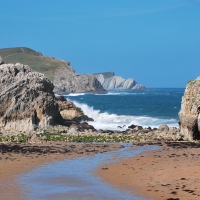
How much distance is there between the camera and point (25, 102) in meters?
45.3

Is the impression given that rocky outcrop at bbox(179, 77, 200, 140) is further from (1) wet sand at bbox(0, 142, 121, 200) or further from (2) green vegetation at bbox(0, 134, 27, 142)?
(2) green vegetation at bbox(0, 134, 27, 142)

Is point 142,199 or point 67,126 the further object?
A: point 67,126

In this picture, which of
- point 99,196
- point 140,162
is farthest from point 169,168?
point 99,196

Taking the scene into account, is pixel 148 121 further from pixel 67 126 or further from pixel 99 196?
pixel 99 196

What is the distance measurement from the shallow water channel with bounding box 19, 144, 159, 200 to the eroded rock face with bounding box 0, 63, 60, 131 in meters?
17.6

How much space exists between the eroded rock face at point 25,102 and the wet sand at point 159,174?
17.1 m

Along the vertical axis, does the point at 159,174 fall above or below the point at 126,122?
below

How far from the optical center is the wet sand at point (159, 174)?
18781 millimetres

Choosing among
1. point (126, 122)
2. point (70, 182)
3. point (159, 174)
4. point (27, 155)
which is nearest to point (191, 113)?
point (27, 155)

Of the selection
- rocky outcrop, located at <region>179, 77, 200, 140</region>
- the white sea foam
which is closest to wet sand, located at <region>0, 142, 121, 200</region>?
rocky outcrop, located at <region>179, 77, 200, 140</region>

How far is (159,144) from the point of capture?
114 feet

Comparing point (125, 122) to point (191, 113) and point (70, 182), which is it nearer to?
point (191, 113)

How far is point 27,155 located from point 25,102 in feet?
57.0

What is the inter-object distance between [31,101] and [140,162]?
2132cm
